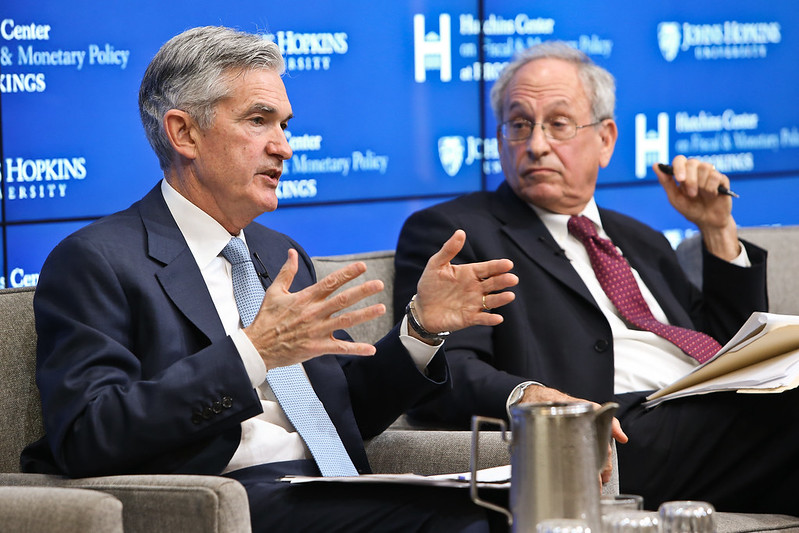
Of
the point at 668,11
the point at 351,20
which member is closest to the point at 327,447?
the point at 351,20

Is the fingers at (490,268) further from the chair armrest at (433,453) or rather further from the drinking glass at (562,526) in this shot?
the drinking glass at (562,526)

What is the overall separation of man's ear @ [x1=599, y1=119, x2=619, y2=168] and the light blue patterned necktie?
4.47 feet

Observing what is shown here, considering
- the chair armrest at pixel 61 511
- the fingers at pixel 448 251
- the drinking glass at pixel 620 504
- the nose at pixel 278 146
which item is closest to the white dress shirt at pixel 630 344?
the fingers at pixel 448 251

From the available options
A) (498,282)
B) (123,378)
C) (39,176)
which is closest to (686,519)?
(498,282)

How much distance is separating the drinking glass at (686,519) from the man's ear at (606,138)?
6.21 ft

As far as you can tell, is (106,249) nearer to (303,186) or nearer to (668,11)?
(303,186)

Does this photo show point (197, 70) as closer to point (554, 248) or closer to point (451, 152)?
point (554, 248)

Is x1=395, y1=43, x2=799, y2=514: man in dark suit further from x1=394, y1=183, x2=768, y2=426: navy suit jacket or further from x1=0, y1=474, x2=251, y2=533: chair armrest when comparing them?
x1=0, y1=474, x2=251, y2=533: chair armrest

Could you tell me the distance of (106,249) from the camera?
207 centimetres

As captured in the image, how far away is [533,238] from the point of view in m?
2.95

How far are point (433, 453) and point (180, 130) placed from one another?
0.87 meters

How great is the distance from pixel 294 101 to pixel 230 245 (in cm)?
129

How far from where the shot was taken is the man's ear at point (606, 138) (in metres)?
3.21

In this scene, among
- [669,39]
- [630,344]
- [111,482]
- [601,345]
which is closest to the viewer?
[111,482]
